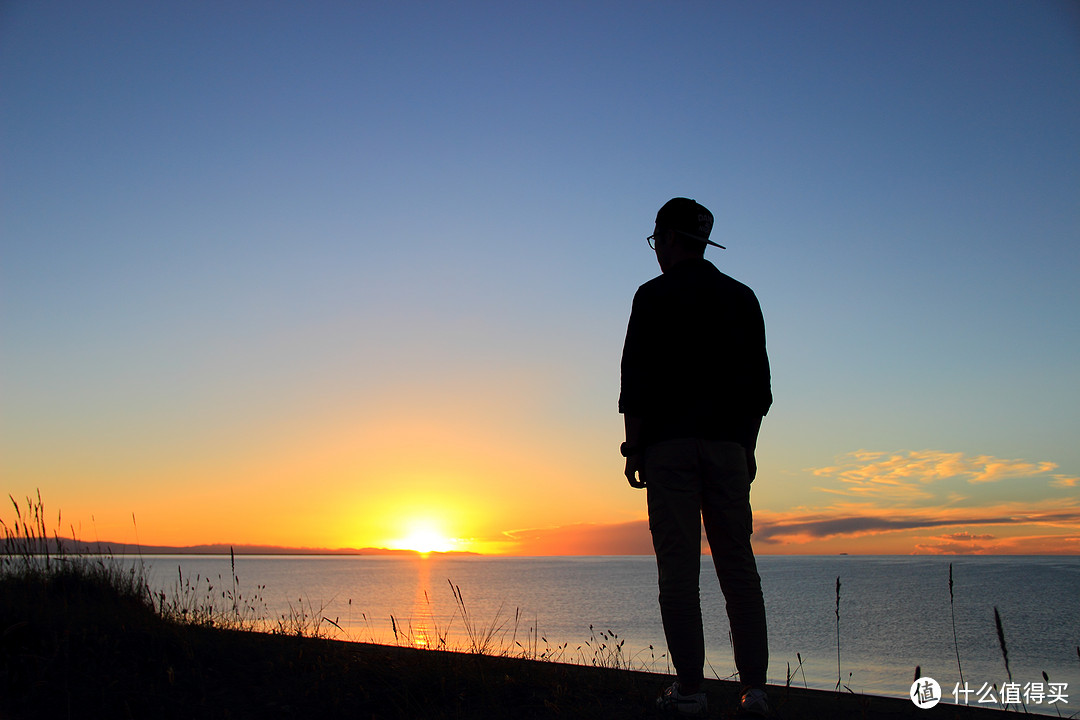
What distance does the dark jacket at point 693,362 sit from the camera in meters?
3.29

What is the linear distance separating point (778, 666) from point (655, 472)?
8642 millimetres

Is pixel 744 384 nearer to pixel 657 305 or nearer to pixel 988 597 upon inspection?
pixel 657 305

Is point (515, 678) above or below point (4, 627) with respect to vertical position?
below

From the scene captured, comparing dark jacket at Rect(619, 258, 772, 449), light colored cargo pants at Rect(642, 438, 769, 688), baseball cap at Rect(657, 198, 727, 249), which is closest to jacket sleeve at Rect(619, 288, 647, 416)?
dark jacket at Rect(619, 258, 772, 449)

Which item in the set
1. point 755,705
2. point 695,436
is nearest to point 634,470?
point 695,436

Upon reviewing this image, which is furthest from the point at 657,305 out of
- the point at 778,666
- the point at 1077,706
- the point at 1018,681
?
the point at 1018,681

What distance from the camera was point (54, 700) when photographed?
3.51 meters

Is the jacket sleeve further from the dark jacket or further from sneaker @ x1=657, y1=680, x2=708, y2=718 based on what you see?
sneaker @ x1=657, y1=680, x2=708, y2=718

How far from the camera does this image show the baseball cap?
3.56m

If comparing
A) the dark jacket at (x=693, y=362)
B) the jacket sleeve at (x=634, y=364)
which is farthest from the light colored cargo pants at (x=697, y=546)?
the jacket sleeve at (x=634, y=364)

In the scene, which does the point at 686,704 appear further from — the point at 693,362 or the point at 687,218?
the point at 687,218

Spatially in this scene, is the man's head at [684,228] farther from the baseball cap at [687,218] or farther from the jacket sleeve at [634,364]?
the jacket sleeve at [634,364]

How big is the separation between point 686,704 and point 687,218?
7.81ft

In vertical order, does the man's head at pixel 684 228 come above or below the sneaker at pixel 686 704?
above
